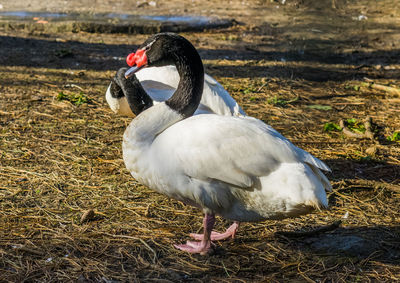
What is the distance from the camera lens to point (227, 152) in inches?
122

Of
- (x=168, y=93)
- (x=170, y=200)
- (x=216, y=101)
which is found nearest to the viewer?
(x=170, y=200)

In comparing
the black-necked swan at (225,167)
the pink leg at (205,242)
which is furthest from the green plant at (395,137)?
the pink leg at (205,242)

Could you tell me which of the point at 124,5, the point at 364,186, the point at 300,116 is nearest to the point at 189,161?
the point at 364,186

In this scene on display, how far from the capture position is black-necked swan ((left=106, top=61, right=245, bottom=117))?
472 centimetres

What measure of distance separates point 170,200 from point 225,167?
1189 mm

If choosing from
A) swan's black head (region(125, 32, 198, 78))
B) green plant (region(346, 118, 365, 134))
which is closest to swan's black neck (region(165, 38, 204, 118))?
swan's black head (region(125, 32, 198, 78))

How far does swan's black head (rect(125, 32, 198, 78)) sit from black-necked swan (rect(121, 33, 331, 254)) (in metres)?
0.43

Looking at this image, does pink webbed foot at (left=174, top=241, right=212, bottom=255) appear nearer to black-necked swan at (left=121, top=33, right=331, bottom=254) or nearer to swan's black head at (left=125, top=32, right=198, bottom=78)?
black-necked swan at (left=121, top=33, right=331, bottom=254)

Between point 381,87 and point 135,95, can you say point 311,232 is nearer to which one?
point 135,95

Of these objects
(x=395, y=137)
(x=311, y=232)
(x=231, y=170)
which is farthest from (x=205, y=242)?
(x=395, y=137)

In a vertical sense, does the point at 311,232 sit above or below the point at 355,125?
below

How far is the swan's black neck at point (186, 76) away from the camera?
11.4 feet

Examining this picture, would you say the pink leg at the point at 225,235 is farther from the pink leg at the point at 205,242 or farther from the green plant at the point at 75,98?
the green plant at the point at 75,98

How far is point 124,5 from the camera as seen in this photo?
12320mm
